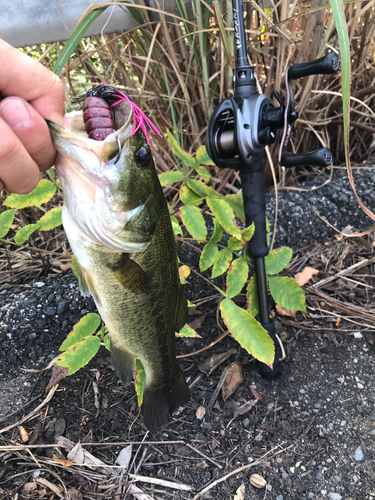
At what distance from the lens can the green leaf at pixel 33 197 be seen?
1513 mm

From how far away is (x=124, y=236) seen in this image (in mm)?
1168

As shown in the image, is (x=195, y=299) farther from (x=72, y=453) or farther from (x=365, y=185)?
(x=365, y=185)

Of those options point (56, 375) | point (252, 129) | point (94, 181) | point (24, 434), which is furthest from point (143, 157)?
point (24, 434)

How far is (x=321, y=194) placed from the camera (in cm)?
267

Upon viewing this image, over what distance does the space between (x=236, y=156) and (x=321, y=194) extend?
1231 millimetres

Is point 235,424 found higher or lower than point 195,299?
lower

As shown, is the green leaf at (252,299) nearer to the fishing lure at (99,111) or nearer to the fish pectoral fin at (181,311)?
the fish pectoral fin at (181,311)

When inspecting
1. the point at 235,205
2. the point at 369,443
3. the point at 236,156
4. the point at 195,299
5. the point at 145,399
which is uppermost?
the point at 236,156

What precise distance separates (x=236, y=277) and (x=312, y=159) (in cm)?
61

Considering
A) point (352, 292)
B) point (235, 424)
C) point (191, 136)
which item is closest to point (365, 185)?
point (352, 292)

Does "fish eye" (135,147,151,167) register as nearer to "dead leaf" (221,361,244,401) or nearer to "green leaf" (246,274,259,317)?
"green leaf" (246,274,259,317)

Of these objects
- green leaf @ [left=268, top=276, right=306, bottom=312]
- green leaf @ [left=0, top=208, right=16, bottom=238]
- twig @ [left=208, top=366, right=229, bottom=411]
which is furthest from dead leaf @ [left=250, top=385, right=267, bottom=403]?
green leaf @ [left=0, top=208, right=16, bottom=238]

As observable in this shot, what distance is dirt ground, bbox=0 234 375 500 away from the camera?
1599mm

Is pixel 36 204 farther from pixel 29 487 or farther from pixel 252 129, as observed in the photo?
pixel 29 487
